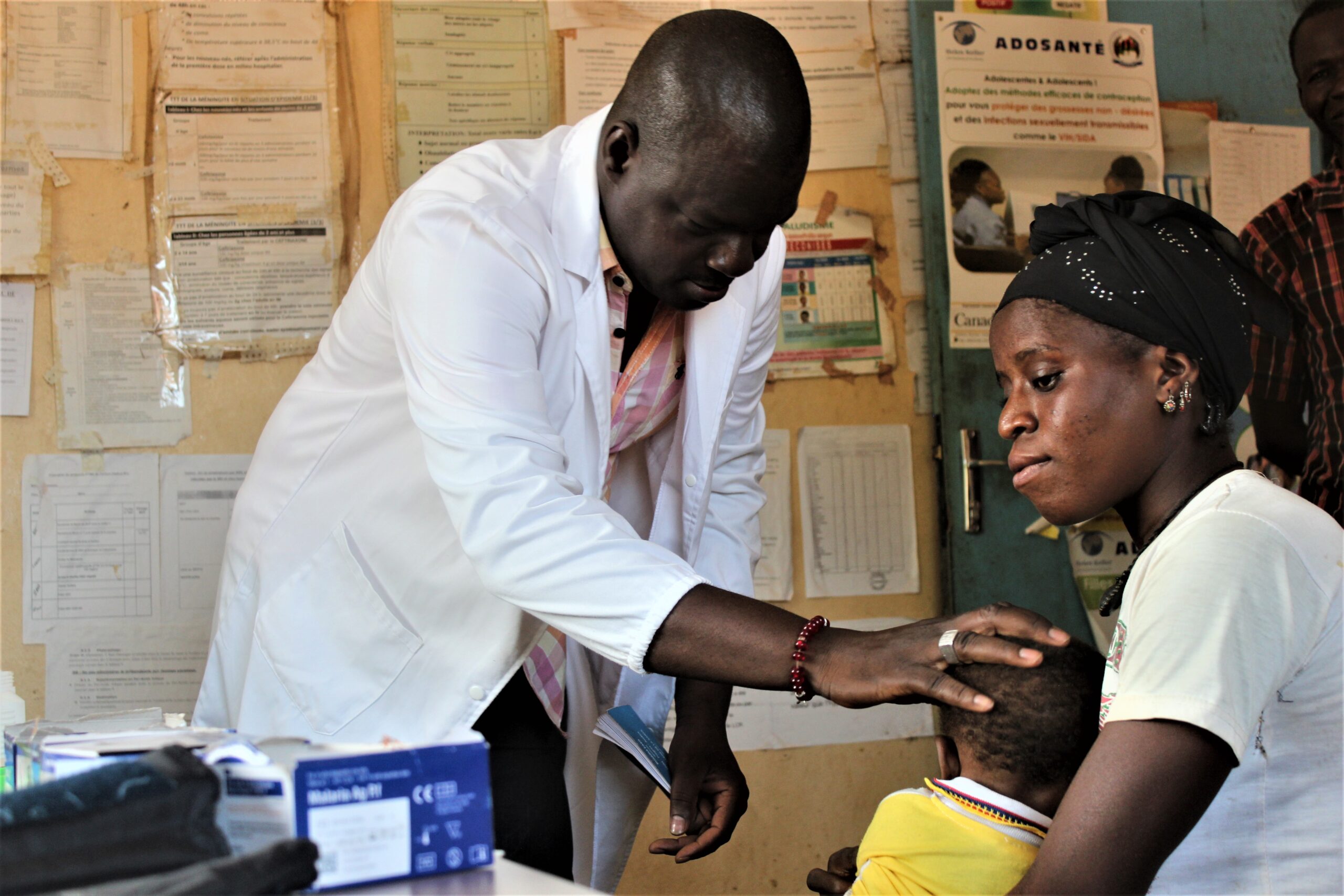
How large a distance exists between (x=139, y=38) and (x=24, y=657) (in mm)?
1431

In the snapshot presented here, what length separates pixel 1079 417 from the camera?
4.24 ft

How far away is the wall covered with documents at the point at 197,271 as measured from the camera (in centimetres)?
256

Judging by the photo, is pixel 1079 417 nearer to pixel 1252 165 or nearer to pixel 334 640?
pixel 334 640

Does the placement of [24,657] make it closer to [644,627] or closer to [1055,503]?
[644,627]

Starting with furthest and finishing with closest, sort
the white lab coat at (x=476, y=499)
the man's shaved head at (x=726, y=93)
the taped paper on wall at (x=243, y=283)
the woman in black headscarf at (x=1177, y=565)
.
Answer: the taped paper on wall at (x=243, y=283) → the man's shaved head at (x=726, y=93) → the white lab coat at (x=476, y=499) → the woman in black headscarf at (x=1177, y=565)

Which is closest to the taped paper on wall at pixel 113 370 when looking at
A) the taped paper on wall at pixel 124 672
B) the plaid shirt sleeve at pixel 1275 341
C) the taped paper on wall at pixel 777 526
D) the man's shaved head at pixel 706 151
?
the taped paper on wall at pixel 124 672

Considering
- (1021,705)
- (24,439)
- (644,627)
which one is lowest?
(1021,705)

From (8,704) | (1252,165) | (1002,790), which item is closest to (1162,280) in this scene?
(1002,790)

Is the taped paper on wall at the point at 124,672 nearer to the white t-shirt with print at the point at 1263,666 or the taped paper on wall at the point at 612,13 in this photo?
the taped paper on wall at the point at 612,13

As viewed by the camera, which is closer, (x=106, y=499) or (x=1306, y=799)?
(x=1306, y=799)

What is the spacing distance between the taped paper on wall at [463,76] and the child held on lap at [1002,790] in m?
2.01

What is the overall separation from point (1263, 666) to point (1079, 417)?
363mm

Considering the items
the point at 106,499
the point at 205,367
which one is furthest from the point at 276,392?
the point at 106,499

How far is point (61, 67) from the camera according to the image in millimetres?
2600
